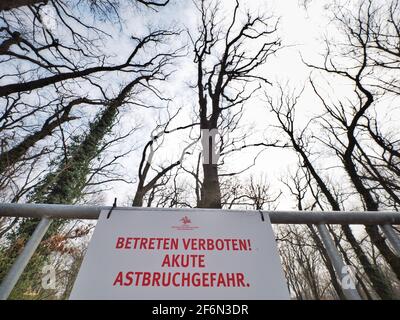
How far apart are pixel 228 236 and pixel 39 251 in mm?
6621

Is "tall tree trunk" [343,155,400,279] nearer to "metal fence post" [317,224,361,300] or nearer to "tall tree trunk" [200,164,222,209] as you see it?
"tall tree trunk" [200,164,222,209]

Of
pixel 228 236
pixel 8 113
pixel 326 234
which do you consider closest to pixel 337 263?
pixel 326 234

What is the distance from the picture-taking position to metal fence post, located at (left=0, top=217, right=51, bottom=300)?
3.67ft

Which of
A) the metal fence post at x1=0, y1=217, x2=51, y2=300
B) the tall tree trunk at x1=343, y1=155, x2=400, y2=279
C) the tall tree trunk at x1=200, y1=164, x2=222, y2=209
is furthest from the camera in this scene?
the tall tree trunk at x1=343, y1=155, x2=400, y2=279

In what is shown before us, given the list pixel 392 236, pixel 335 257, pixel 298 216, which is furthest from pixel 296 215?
pixel 392 236

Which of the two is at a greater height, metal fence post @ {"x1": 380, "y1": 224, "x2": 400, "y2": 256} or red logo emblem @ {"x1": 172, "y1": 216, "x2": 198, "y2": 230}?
red logo emblem @ {"x1": 172, "y1": 216, "x2": 198, "y2": 230}

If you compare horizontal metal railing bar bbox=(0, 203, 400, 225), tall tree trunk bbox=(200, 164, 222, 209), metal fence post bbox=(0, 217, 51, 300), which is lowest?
metal fence post bbox=(0, 217, 51, 300)

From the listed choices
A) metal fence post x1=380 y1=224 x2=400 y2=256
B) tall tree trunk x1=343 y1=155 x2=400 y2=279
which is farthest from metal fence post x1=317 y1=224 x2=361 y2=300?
tall tree trunk x1=343 y1=155 x2=400 y2=279

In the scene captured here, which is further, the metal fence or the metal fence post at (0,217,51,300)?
the metal fence

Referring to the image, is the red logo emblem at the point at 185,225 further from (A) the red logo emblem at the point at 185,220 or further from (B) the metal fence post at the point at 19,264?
(B) the metal fence post at the point at 19,264

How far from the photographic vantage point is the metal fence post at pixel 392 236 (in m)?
1.30

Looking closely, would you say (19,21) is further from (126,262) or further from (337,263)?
(337,263)

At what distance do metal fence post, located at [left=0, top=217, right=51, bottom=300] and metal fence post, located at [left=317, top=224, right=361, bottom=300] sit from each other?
162 centimetres

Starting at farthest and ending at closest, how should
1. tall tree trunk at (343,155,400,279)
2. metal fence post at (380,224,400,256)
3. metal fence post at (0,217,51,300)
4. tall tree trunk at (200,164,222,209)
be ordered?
1. tall tree trunk at (343,155,400,279)
2. tall tree trunk at (200,164,222,209)
3. metal fence post at (380,224,400,256)
4. metal fence post at (0,217,51,300)
